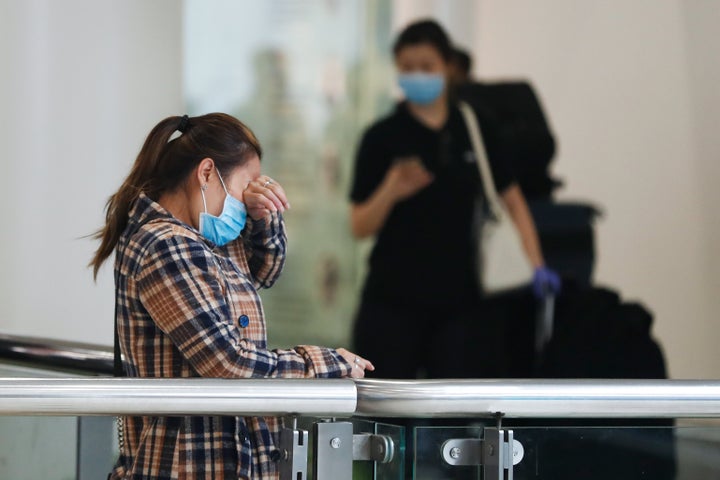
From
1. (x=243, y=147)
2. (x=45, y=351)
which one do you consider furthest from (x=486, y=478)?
(x=45, y=351)

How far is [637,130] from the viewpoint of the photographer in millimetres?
5977

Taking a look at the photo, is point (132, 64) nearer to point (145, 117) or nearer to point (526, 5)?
point (145, 117)

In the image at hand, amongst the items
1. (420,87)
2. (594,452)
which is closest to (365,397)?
(594,452)

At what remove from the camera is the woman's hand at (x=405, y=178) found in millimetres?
5492

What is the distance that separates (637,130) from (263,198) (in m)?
4.00

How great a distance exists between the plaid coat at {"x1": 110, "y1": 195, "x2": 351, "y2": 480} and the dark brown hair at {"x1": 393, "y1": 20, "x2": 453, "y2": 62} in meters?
3.63

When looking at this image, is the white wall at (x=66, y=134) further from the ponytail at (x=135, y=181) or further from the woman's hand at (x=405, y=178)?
the ponytail at (x=135, y=181)

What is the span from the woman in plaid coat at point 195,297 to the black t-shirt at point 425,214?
315 centimetres

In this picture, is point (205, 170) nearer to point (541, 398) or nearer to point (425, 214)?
point (541, 398)

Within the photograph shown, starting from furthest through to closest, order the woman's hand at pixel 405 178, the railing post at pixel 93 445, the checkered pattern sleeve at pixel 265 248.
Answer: the woman's hand at pixel 405 178
the railing post at pixel 93 445
the checkered pattern sleeve at pixel 265 248

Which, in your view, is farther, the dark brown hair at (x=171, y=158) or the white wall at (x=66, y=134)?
the white wall at (x=66, y=134)

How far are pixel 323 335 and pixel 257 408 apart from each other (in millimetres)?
3948

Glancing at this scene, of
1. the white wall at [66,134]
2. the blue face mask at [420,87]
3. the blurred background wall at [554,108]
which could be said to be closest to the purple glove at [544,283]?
the blurred background wall at [554,108]

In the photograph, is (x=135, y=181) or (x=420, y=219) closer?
(x=135, y=181)
